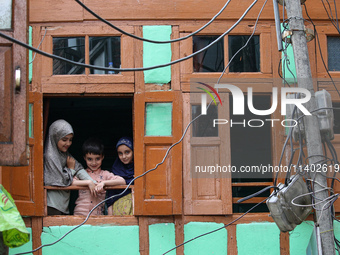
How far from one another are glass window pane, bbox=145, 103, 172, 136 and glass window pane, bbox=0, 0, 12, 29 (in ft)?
6.18

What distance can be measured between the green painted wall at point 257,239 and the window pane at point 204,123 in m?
1.06

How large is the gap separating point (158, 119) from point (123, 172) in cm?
82

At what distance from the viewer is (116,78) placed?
19.8 ft

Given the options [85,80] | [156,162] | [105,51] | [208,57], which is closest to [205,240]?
[156,162]

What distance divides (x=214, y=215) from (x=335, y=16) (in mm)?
2639

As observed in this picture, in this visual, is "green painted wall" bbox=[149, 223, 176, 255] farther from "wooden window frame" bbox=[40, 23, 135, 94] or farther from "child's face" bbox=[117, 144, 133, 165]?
"wooden window frame" bbox=[40, 23, 135, 94]

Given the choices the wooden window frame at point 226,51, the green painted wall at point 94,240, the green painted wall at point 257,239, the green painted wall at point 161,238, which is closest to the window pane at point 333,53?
the wooden window frame at point 226,51

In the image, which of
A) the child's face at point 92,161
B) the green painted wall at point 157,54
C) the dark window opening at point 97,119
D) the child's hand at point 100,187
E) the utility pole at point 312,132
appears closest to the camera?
the utility pole at point 312,132

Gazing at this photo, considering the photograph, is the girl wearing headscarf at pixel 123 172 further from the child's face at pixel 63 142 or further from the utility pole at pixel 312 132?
the utility pole at pixel 312 132

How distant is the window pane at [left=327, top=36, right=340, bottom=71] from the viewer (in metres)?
6.29

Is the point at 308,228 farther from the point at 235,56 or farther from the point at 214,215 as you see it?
the point at 235,56

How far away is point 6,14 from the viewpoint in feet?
15.3

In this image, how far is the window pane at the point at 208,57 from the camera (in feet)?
20.5

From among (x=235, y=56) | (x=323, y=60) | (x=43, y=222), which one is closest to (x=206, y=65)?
(x=235, y=56)
